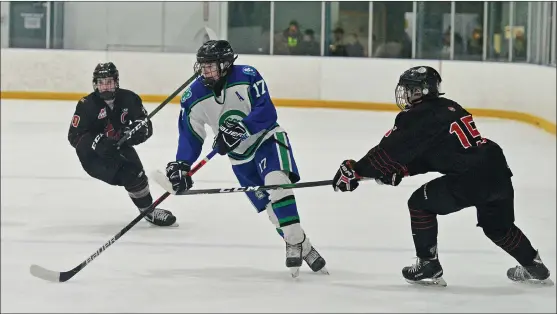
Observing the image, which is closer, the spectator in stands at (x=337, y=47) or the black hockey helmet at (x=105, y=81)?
the black hockey helmet at (x=105, y=81)

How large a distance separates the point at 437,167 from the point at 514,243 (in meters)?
0.34

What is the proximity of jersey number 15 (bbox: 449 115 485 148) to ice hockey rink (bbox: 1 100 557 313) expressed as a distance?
43cm

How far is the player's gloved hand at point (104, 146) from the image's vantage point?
439cm

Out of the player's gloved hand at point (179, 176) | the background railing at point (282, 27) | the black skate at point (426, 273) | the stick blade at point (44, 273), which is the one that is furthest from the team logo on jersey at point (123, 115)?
the background railing at point (282, 27)

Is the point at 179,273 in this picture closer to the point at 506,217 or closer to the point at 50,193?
the point at 506,217

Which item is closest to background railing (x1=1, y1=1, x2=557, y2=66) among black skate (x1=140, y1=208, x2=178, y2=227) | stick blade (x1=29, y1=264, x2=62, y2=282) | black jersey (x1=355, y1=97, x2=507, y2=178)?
black skate (x1=140, y1=208, x2=178, y2=227)

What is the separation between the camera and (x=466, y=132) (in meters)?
3.15

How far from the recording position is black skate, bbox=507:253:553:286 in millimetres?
3365

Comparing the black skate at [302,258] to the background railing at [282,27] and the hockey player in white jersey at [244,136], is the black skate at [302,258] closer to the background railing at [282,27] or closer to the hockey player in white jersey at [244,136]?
the hockey player in white jersey at [244,136]

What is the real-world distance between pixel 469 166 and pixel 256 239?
1185 millimetres

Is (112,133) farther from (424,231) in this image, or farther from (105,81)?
(424,231)

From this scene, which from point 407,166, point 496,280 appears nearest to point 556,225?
point 496,280

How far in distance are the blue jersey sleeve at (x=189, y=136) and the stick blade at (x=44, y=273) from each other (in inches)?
20.0

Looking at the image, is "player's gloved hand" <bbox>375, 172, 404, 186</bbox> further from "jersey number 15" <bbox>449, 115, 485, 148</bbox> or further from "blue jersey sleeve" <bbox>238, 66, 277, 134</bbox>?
"blue jersey sleeve" <bbox>238, 66, 277, 134</bbox>
